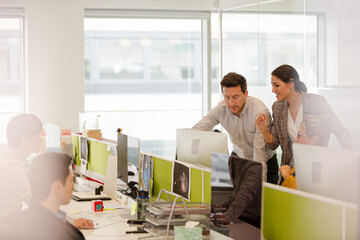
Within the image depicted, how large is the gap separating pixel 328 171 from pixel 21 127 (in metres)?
1.84

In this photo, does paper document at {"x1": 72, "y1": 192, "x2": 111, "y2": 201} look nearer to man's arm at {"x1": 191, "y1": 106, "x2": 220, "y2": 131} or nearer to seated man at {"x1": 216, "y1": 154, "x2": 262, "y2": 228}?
man's arm at {"x1": 191, "y1": 106, "x2": 220, "y2": 131}

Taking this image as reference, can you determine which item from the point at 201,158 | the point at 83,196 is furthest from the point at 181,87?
the point at 201,158

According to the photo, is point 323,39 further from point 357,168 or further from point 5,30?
point 5,30

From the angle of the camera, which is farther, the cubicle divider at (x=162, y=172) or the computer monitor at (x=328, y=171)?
the cubicle divider at (x=162, y=172)

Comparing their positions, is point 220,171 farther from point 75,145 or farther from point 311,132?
point 75,145

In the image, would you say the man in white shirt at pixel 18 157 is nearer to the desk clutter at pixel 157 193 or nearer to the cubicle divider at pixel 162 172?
the desk clutter at pixel 157 193

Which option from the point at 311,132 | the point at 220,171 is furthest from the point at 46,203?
the point at 311,132

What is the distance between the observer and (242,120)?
400 cm

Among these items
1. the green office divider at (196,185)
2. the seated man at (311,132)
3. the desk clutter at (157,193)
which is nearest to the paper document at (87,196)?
the desk clutter at (157,193)

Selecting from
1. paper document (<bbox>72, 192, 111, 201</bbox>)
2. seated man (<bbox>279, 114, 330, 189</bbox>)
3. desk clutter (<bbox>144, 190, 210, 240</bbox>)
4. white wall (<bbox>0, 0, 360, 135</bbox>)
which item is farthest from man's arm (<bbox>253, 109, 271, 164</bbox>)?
white wall (<bbox>0, 0, 360, 135</bbox>)

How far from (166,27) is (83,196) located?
363 cm

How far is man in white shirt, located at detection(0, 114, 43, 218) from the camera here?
123 inches

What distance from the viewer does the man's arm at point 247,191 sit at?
2.15 metres

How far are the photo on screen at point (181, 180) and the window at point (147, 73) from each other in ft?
12.7
